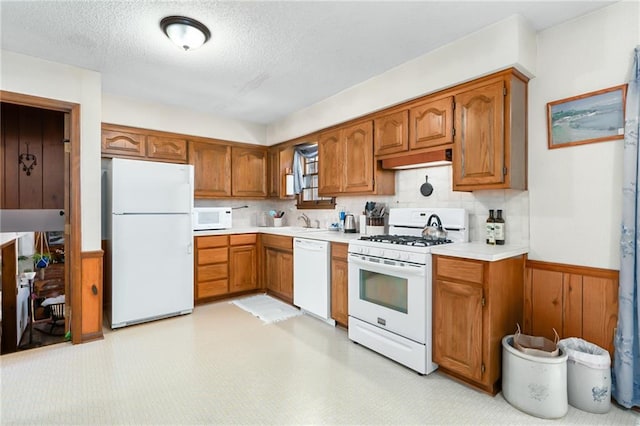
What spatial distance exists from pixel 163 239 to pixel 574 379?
3.74 metres

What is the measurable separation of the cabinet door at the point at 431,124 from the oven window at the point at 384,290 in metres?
1.23

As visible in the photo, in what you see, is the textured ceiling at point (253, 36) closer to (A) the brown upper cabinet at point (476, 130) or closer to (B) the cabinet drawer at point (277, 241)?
(A) the brown upper cabinet at point (476, 130)

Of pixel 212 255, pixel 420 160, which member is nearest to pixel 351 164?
pixel 420 160

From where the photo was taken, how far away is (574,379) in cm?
198

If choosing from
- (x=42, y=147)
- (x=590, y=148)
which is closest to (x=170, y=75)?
(x=42, y=147)

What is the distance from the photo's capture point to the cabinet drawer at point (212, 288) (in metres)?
4.01

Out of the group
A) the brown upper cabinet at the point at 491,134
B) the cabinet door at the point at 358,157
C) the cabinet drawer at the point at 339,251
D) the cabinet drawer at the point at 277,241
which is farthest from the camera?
the cabinet drawer at the point at 277,241

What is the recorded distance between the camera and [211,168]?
14.7ft

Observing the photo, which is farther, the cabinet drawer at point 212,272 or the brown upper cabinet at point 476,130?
the cabinet drawer at point 212,272

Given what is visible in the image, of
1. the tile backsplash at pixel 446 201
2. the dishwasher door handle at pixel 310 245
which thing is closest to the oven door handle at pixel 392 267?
the dishwasher door handle at pixel 310 245

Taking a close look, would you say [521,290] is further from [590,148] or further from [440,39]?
[440,39]

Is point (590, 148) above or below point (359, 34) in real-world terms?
below

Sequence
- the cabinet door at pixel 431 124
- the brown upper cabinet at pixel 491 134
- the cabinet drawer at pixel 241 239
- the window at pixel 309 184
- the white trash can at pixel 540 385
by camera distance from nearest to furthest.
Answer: the white trash can at pixel 540 385 → the brown upper cabinet at pixel 491 134 → the cabinet door at pixel 431 124 → the cabinet drawer at pixel 241 239 → the window at pixel 309 184

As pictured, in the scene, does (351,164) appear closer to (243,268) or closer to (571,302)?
(243,268)
